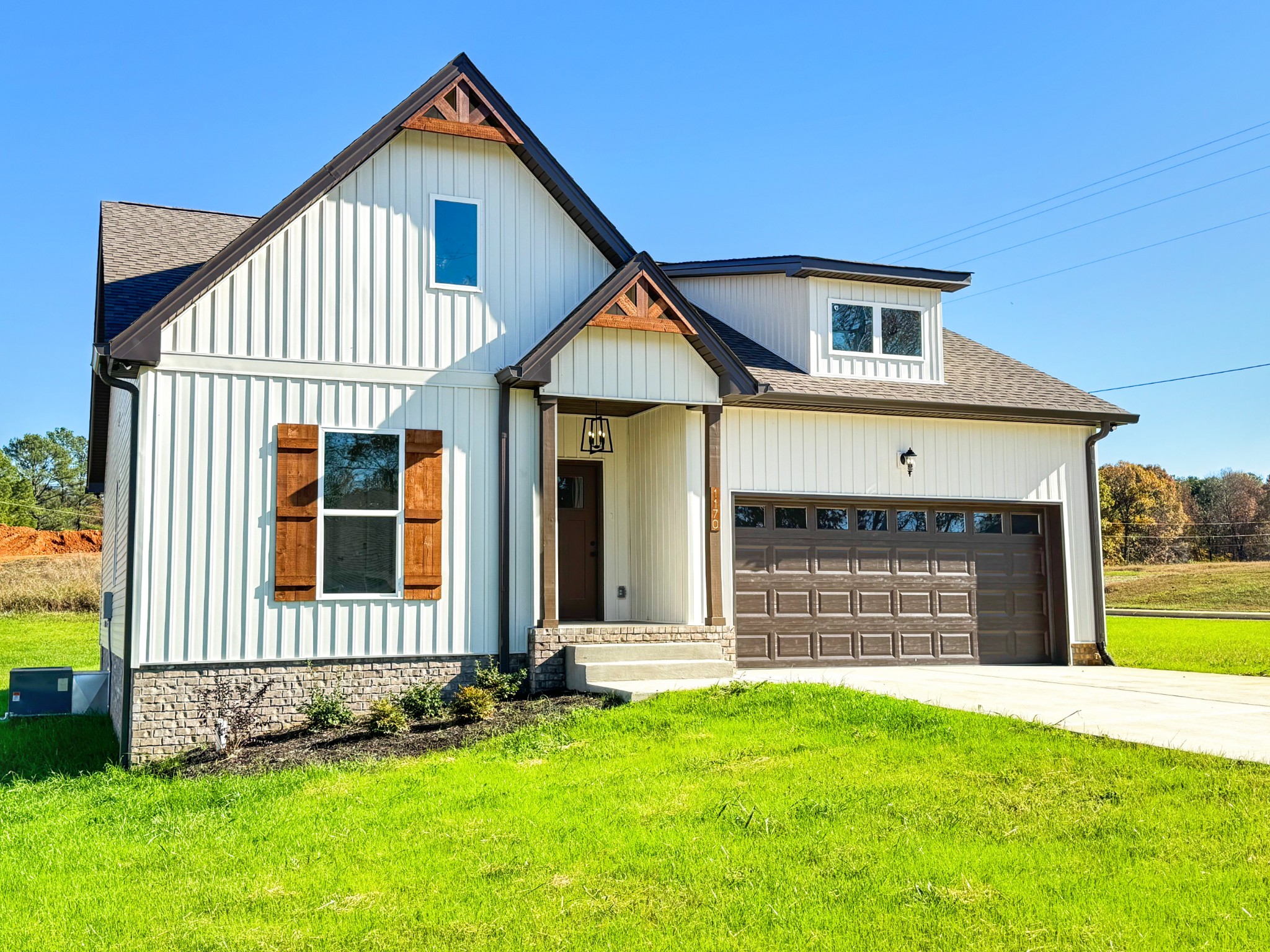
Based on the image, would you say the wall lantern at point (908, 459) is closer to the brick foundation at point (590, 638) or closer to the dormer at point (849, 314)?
the dormer at point (849, 314)

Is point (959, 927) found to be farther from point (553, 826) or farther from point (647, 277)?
point (647, 277)

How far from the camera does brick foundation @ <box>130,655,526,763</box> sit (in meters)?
9.68

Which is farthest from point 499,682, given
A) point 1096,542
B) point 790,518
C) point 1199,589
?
point 1199,589

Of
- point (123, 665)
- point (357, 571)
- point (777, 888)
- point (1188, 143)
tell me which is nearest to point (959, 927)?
point (777, 888)

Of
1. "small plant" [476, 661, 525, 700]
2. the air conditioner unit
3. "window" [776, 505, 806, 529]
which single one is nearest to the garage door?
"window" [776, 505, 806, 529]

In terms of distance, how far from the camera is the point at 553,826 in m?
6.18

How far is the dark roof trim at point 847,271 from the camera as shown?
14070 millimetres

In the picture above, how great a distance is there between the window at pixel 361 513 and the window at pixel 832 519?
5.49 metres

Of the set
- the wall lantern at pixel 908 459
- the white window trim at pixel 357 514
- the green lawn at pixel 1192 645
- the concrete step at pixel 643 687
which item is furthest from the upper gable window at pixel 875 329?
the white window trim at pixel 357 514

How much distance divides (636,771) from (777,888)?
94.8 inches

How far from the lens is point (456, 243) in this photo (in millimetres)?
11438

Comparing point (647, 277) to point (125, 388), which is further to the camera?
point (647, 277)

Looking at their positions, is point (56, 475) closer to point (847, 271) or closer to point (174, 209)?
point (174, 209)

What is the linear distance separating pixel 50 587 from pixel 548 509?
86.0 feet
